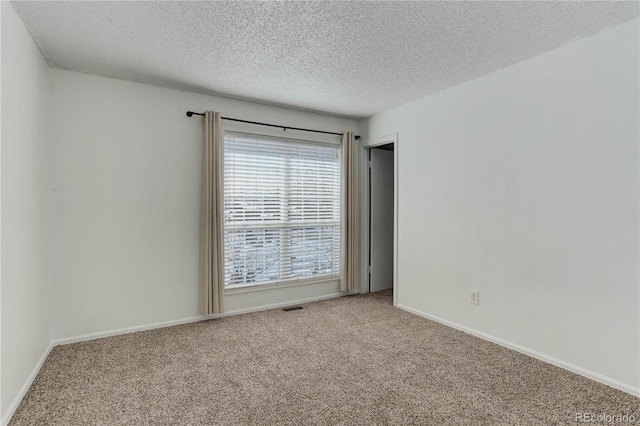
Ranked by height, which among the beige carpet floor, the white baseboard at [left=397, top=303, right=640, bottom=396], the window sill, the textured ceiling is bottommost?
the beige carpet floor

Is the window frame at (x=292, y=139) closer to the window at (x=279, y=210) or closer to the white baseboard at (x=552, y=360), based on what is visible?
the window at (x=279, y=210)

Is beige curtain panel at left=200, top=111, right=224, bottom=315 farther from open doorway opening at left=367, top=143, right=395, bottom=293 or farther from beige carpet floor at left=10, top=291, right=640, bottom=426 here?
open doorway opening at left=367, top=143, right=395, bottom=293

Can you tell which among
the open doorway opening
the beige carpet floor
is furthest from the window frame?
the beige carpet floor

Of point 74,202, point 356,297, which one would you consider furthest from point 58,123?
point 356,297

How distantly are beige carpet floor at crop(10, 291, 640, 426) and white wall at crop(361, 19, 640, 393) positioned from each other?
274 millimetres

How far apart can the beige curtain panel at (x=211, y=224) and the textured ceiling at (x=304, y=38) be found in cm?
48

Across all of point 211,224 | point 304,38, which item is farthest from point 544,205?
point 211,224

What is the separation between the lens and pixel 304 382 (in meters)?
2.28

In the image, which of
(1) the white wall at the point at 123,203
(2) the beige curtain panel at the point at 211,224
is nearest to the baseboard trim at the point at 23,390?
(1) the white wall at the point at 123,203

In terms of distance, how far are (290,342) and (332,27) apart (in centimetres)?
252

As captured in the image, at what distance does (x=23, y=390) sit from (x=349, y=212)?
11.3 ft

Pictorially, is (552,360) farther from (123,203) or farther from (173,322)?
(123,203)

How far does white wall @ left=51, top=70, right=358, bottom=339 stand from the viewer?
9.66 ft

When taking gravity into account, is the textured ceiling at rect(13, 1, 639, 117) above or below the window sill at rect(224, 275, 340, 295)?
above
